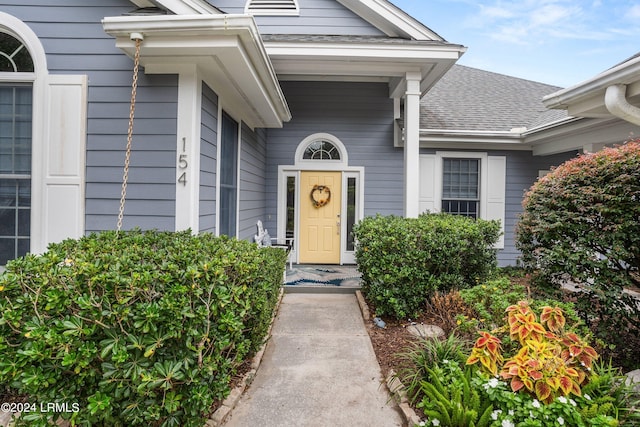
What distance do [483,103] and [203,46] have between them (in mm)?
7528

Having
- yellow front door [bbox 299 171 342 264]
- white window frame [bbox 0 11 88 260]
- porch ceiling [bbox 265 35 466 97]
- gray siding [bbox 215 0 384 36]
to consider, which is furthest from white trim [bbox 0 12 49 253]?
yellow front door [bbox 299 171 342 264]

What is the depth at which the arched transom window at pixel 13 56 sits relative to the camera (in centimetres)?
354

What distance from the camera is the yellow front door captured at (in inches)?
288

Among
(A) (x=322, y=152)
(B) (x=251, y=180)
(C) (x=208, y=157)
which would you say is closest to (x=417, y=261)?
(C) (x=208, y=157)

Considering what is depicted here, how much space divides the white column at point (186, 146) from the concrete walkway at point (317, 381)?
1.53m

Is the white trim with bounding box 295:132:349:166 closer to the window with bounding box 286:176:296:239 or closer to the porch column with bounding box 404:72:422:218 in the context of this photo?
the window with bounding box 286:176:296:239

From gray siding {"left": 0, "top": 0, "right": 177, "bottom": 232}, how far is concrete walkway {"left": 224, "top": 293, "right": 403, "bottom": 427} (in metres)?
1.66

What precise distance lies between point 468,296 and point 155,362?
2.58m

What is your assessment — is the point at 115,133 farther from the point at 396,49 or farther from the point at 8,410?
the point at 396,49

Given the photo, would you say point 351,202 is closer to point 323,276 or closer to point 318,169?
point 318,169

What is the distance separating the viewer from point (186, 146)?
137 inches

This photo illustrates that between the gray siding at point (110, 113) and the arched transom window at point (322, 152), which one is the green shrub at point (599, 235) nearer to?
the gray siding at point (110, 113)

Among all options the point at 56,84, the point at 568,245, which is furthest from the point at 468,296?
the point at 56,84

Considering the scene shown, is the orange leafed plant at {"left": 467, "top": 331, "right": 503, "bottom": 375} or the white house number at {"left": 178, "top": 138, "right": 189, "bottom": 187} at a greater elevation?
the white house number at {"left": 178, "top": 138, "right": 189, "bottom": 187}
